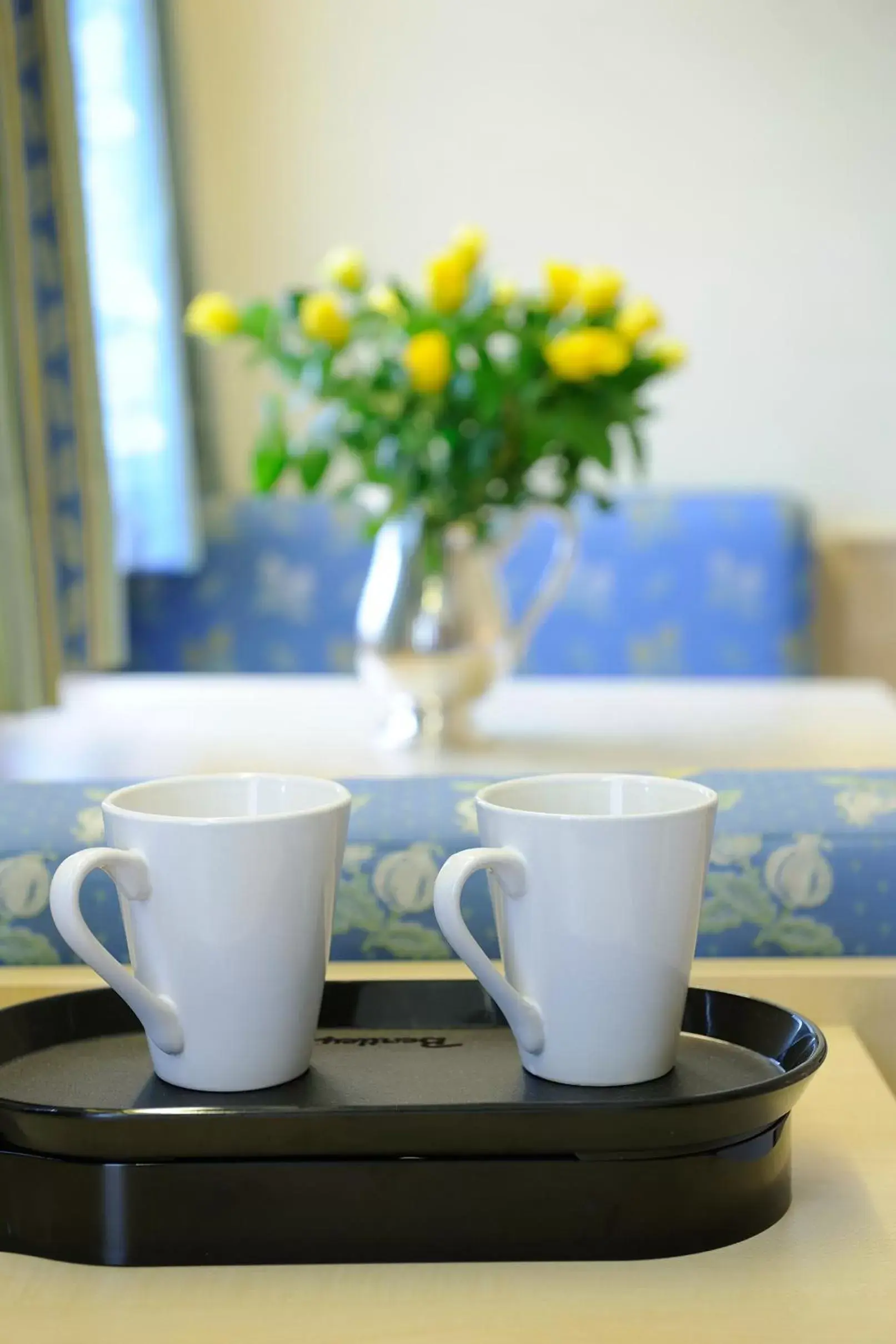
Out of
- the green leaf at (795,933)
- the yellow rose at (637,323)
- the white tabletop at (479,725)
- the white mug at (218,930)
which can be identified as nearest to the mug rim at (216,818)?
the white mug at (218,930)

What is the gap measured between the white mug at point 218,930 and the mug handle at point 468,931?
0.15ft

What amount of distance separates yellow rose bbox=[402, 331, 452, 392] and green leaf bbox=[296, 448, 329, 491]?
116 mm

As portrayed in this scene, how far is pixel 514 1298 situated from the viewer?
0.40 meters

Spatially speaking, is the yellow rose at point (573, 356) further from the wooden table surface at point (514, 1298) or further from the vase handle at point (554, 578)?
the wooden table surface at point (514, 1298)

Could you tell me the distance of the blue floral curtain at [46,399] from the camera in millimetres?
1426

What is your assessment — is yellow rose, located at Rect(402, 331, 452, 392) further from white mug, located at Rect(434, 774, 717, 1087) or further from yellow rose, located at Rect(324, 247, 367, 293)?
white mug, located at Rect(434, 774, 717, 1087)

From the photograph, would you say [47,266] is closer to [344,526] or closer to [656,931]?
[344,526]

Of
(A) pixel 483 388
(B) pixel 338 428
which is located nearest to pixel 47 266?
(B) pixel 338 428

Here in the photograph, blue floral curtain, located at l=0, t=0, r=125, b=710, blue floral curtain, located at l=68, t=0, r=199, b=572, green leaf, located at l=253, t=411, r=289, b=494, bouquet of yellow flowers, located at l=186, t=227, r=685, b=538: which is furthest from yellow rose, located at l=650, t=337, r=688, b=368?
blue floral curtain, located at l=68, t=0, r=199, b=572

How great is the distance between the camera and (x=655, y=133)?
8.78 ft

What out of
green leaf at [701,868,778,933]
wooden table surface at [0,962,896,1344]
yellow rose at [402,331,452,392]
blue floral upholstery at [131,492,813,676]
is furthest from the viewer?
blue floral upholstery at [131,492,813,676]

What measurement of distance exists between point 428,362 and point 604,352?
162mm

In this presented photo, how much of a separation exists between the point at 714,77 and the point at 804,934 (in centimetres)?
237

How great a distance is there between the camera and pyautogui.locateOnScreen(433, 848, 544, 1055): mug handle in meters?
0.46
